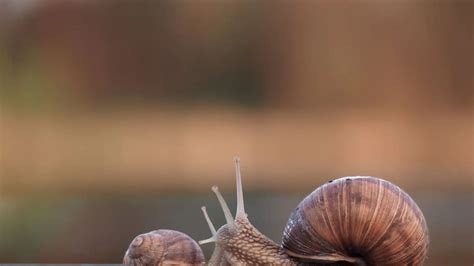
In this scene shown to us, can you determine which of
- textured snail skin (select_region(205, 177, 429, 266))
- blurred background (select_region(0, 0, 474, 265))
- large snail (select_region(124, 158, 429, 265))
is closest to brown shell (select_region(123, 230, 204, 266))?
large snail (select_region(124, 158, 429, 265))

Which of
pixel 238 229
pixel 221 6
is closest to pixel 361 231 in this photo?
pixel 238 229

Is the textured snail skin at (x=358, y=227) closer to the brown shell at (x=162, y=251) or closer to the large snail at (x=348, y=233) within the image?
the large snail at (x=348, y=233)

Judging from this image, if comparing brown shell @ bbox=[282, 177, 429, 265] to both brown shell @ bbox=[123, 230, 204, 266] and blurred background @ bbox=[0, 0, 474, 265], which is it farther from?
blurred background @ bbox=[0, 0, 474, 265]

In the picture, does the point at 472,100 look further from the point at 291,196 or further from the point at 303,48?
the point at 291,196

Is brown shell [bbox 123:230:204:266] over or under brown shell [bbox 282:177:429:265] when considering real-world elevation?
under

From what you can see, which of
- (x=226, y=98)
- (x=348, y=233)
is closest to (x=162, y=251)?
(x=348, y=233)

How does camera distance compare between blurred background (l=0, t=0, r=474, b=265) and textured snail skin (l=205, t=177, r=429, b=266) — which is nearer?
textured snail skin (l=205, t=177, r=429, b=266)
